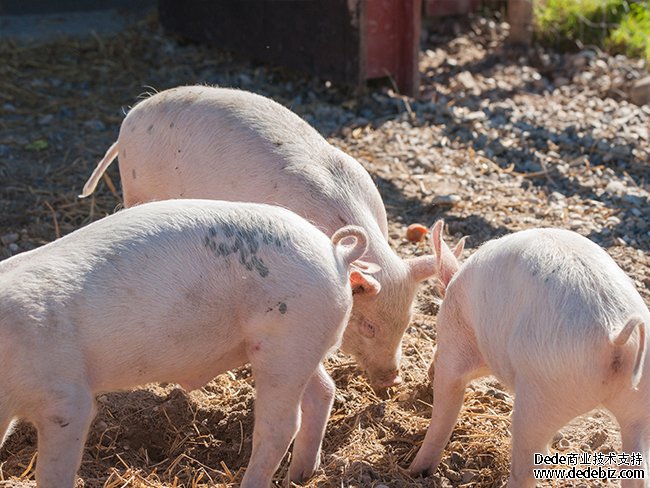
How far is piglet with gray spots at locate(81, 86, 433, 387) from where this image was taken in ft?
12.1

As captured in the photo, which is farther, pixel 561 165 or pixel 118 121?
pixel 118 121

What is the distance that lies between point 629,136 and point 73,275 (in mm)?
4633

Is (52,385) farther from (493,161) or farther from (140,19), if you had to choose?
(140,19)

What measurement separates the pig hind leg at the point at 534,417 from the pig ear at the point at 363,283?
643mm

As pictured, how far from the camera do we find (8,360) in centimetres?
270

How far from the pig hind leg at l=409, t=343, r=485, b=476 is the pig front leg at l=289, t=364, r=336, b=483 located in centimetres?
35

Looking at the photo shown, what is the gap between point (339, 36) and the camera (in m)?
7.19

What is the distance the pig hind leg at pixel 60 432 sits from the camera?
2715 mm

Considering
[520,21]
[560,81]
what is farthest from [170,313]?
[520,21]

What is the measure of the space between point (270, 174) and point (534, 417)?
1.48 m

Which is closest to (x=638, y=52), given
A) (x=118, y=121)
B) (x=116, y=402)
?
(x=118, y=121)

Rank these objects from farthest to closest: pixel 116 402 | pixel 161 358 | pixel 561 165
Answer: pixel 561 165 → pixel 116 402 → pixel 161 358

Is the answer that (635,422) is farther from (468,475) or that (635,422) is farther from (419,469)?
(419,469)

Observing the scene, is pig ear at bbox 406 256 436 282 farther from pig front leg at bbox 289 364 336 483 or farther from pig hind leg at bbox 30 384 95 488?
pig hind leg at bbox 30 384 95 488
